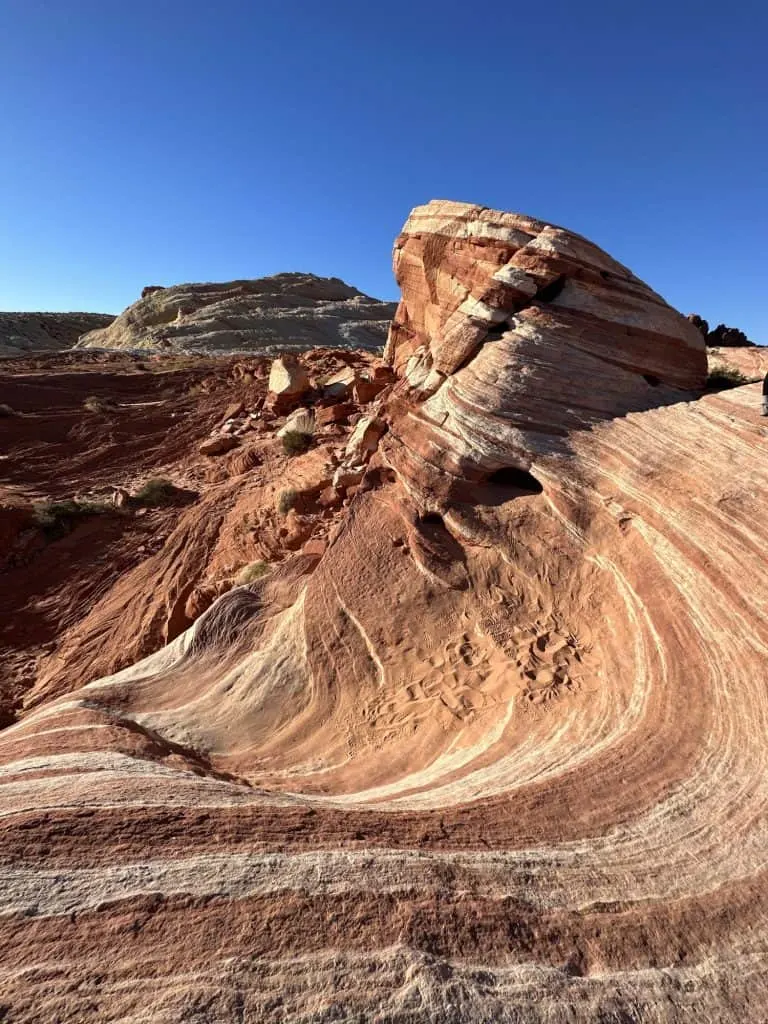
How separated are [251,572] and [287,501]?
262 cm

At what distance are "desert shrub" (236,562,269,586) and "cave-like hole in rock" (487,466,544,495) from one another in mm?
4899

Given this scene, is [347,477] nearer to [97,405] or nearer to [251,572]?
[251,572]

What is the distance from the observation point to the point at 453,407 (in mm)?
9289

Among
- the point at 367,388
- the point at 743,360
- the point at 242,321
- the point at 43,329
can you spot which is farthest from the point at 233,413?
the point at 43,329

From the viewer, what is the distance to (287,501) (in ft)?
43.3

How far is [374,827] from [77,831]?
75.3 inches

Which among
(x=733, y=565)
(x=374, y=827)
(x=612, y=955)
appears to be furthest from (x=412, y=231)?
(x=612, y=955)

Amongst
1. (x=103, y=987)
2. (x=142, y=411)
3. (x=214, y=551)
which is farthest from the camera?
(x=142, y=411)

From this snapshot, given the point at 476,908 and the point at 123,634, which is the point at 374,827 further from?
the point at 123,634

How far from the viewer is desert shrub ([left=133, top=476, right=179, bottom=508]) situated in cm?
1656

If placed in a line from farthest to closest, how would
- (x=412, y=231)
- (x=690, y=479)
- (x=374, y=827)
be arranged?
(x=412, y=231) → (x=690, y=479) → (x=374, y=827)

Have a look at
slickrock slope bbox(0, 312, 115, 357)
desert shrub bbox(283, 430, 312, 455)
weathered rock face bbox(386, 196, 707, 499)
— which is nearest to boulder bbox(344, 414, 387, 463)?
weathered rock face bbox(386, 196, 707, 499)

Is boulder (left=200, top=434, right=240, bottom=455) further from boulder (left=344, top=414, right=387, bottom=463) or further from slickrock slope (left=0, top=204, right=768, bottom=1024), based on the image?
slickrock slope (left=0, top=204, right=768, bottom=1024)

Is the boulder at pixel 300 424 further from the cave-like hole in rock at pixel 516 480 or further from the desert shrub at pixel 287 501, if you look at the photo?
the cave-like hole in rock at pixel 516 480
